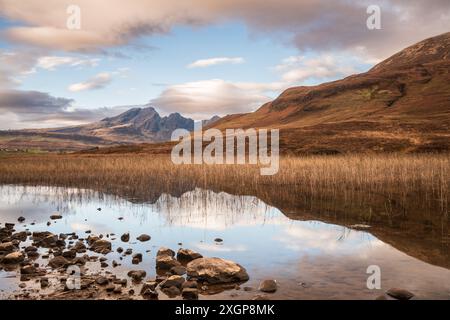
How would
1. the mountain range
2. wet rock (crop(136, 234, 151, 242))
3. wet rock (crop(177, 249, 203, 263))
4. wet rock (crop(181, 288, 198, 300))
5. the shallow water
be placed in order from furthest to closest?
1. the mountain range
2. wet rock (crop(136, 234, 151, 242))
3. wet rock (crop(177, 249, 203, 263))
4. the shallow water
5. wet rock (crop(181, 288, 198, 300))

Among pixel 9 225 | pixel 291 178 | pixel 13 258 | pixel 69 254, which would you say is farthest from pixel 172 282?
pixel 291 178

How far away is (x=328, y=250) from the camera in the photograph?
1106cm

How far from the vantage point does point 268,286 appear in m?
7.96

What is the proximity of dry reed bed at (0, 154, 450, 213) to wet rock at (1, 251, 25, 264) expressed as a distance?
12253 millimetres

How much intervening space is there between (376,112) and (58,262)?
8454 cm

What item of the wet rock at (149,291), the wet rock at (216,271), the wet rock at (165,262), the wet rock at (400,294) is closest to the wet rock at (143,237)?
the wet rock at (165,262)

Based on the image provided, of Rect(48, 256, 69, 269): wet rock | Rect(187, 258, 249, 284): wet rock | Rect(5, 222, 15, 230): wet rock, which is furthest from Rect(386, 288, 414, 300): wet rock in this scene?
Rect(5, 222, 15, 230): wet rock

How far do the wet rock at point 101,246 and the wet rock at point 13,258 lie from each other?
1722 millimetres

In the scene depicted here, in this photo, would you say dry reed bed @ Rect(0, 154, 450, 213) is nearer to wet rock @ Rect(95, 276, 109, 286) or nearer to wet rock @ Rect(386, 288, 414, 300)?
wet rock @ Rect(386, 288, 414, 300)

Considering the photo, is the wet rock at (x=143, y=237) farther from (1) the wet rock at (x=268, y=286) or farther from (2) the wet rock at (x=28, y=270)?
(1) the wet rock at (x=268, y=286)

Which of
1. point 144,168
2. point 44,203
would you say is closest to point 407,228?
point 44,203

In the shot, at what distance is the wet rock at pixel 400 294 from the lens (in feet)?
24.6

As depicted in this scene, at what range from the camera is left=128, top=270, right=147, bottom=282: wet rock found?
8.69 m

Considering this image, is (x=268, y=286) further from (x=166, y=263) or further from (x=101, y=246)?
(x=101, y=246)
